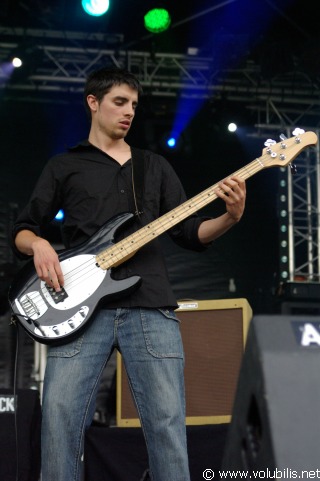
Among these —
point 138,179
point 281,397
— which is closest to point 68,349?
point 138,179

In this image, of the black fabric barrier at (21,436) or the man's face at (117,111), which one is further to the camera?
the black fabric barrier at (21,436)

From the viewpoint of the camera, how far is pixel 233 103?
23.1ft

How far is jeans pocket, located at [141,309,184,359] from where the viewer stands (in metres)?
2.82

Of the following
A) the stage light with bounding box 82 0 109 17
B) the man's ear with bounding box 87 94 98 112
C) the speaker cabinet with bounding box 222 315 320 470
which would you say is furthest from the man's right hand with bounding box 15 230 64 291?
the stage light with bounding box 82 0 109 17

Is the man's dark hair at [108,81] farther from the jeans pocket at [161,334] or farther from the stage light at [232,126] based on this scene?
the stage light at [232,126]

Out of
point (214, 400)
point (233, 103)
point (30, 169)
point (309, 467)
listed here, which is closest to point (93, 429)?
point (214, 400)

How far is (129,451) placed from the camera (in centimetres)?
384

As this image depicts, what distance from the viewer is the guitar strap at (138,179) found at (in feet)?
10.1

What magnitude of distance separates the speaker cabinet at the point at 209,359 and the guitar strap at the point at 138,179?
1.54 m

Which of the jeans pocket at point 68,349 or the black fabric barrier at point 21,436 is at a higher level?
the jeans pocket at point 68,349

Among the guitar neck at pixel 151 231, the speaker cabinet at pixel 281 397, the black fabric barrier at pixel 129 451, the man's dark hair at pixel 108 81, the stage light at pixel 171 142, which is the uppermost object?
the stage light at pixel 171 142

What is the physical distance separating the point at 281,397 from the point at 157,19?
18.1 ft

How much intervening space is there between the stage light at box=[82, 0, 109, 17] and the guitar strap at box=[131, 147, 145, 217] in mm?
3343

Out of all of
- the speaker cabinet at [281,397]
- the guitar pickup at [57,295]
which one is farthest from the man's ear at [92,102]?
the speaker cabinet at [281,397]
